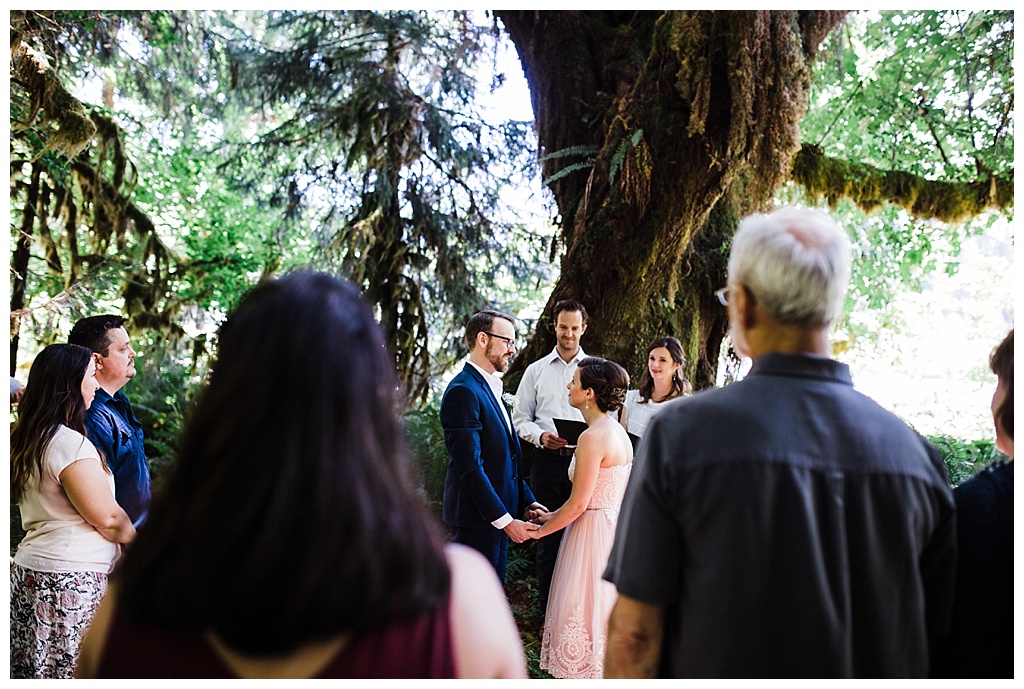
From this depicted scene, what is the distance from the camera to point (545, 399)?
560cm

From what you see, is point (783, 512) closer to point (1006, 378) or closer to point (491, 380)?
point (1006, 378)

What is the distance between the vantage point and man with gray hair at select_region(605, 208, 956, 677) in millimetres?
1636

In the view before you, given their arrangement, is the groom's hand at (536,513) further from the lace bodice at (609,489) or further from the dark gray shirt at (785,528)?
the dark gray shirt at (785,528)

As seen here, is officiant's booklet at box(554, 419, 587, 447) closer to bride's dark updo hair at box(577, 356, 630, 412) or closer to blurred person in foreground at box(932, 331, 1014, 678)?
bride's dark updo hair at box(577, 356, 630, 412)

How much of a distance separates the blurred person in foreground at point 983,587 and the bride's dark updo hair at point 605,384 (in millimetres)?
1994

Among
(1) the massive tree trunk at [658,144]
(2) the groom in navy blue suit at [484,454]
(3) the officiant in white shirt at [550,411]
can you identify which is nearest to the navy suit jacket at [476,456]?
(2) the groom in navy blue suit at [484,454]

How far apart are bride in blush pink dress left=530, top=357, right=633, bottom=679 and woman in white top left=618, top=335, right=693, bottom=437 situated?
1353 millimetres

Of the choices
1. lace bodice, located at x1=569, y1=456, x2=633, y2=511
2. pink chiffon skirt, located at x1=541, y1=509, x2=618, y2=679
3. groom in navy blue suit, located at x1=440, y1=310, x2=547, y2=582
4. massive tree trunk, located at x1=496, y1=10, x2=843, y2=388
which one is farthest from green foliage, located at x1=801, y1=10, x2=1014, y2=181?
pink chiffon skirt, located at x1=541, y1=509, x2=618, y2=679

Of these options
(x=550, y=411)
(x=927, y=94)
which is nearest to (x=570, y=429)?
(x=550, y=411)

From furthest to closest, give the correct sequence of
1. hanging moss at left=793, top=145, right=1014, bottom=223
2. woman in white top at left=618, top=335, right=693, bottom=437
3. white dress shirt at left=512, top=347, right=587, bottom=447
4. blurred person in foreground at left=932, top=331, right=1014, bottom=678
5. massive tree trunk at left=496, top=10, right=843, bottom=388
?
hanging moss at left=793, top=145, right=1014, bottom=223 < massive tree trunk at left=496, top=10, right=843, bottom=388 < white dress shirt at left=512, top=347, right=587, bottom=447 < woman in white top at left=618, top=335, right=693, bottom=437 < blurred person in foreground at left=932, top=331, right=1014, bottom=678

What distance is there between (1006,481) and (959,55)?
7.95 meters

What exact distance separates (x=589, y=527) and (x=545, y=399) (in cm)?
180

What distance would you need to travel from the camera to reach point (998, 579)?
1786mm

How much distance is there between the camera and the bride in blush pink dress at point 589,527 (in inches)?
149
